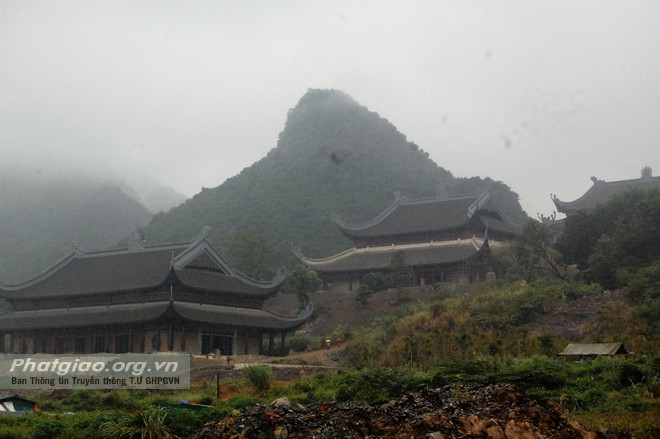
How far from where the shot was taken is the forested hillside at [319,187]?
10219 centimetres

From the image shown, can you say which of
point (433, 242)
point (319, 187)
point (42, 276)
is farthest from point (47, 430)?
point (319, 187)

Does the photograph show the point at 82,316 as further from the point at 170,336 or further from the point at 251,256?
the point at 251,256

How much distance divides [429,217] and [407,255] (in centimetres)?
427

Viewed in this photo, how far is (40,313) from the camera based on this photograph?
52531 millimetres

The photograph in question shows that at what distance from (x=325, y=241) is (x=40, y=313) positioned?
1964 inches

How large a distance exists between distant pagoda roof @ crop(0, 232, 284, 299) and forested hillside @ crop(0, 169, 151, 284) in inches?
2464

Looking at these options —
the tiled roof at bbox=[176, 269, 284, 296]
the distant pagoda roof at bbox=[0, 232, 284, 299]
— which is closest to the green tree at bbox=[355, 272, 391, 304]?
the distant pagoda roof at bbox=[0, 232, 284, 299]

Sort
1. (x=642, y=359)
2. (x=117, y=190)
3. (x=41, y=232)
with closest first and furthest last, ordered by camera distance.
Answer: (x=642, y=359)
(x=41, y=232)
(x=117, y=190)

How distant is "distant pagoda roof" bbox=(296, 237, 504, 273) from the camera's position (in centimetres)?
6216

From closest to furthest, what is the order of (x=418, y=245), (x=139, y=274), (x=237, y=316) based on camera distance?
(x=237, y=316) → (x=139, y=274) → (x=418, y=245)

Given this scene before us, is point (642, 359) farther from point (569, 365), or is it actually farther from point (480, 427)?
point (480, 427)

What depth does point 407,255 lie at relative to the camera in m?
64.7

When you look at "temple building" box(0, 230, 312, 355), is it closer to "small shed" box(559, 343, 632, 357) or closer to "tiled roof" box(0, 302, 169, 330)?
"tiled roof" box(0, 302, 169, 330)

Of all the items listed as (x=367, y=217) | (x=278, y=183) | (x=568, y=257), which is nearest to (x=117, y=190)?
(x=278, y=183)
